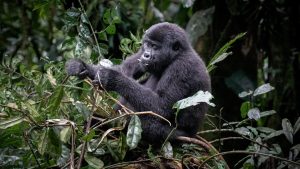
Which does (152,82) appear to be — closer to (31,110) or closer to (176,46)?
(176,46)

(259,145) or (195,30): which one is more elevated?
(195,30)

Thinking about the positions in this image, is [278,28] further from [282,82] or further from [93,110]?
[93,110]

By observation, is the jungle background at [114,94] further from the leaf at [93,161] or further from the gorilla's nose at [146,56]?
the gorilla's nose at [146,56]

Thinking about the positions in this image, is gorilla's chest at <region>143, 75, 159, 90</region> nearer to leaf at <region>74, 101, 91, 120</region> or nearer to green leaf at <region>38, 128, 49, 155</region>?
leaf at <region>74, 101, 91, 120</region>

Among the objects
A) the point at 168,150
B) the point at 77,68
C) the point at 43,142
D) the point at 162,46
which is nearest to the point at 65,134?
the point at 43,142

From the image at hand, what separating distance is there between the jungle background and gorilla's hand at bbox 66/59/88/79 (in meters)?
0.06

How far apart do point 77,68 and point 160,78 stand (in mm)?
707

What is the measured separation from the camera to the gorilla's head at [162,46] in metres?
3.94

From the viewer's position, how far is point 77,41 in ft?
12.5

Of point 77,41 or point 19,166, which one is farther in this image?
point 77,41

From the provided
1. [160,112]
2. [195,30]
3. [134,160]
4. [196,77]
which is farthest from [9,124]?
[195,30]

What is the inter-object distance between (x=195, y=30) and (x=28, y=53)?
1.81m

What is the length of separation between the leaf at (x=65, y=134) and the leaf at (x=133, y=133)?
31cm

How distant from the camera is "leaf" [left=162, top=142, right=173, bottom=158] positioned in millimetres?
3072
